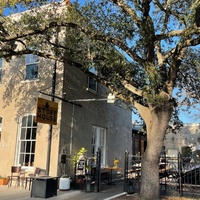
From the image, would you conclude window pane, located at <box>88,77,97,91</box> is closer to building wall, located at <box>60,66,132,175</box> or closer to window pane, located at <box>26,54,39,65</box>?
building wall, located at <box>60,66,132,175</box>

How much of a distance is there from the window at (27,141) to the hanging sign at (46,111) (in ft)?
6.47

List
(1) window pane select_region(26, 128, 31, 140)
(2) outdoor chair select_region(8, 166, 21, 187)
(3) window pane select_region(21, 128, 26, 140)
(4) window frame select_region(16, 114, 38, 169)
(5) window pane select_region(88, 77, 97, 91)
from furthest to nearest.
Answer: (5) window pane select_region(88, 77, 97, 91) < (3) window pane select_region(21, 128, 26, 140) < (1) window pane select_region(26, 128, 31, 140) < (4) window frame select_region(16, 114, 38, 169) < (2) outdoor chair select_region(8, 166, 21, 187)

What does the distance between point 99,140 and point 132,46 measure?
6.56 m

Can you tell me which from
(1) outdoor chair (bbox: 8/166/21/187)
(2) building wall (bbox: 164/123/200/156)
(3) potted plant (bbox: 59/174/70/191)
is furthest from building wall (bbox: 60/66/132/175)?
(2) building wall (bbox: 164/123/200/156)

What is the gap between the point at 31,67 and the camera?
45.9ft

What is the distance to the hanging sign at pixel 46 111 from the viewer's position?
35.1ft

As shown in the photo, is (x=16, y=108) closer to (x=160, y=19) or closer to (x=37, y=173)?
(x=37, y=173)

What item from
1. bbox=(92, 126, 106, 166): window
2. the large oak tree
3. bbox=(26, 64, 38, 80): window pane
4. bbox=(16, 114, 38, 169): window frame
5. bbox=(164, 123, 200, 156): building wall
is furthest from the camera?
bbox=(164, 123, 200, 156): building wall

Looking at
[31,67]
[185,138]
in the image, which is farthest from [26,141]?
[185,138]

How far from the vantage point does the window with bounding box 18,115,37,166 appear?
42.6 ft

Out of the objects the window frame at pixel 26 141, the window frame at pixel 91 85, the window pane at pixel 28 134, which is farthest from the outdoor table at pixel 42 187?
the window frame at pixel 91 85

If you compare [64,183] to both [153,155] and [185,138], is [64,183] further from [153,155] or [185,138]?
[185,138]

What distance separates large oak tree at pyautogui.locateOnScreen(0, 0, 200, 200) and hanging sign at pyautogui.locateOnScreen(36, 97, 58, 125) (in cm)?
191

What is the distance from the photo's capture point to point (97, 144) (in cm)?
1560
